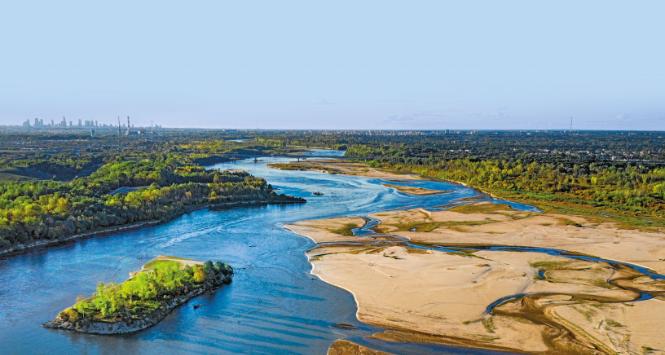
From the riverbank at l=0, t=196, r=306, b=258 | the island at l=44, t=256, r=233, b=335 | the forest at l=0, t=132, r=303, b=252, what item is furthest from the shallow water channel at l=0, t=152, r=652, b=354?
the forest at l=0, t=132, r=303, b=252

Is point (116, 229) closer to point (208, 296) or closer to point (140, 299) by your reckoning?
point (208, 296)

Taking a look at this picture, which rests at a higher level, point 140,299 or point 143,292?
point 143,292

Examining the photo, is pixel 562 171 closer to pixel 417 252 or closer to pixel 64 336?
pixel 417 252

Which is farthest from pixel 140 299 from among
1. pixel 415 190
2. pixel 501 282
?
pixel 415 190

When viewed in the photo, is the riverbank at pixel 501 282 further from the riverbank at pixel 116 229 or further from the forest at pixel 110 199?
the forest at pixel 110 199

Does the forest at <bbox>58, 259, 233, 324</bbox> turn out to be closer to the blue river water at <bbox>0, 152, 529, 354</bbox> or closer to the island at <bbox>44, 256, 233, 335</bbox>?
the island at <bbox>44, 256, 233, 335</bbox>

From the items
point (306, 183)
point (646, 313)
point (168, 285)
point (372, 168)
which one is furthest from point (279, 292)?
point (372, 168)
